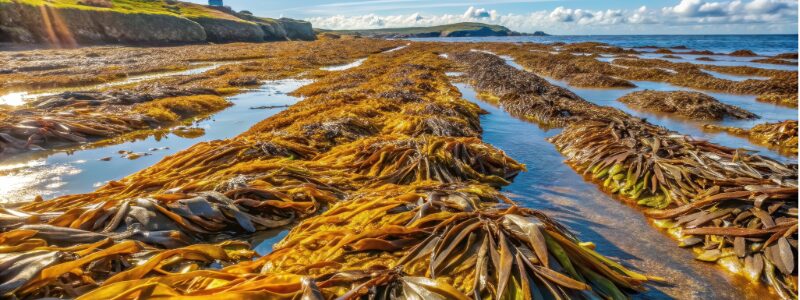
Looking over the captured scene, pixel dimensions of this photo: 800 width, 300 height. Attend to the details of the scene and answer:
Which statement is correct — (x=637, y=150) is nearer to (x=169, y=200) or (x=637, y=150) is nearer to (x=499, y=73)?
(x=169, y=200)

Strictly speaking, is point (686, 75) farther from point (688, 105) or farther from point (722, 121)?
point (722, 121)

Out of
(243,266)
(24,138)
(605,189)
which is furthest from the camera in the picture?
(24,138)

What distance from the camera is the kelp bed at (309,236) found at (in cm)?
208

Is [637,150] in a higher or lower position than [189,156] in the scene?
higher

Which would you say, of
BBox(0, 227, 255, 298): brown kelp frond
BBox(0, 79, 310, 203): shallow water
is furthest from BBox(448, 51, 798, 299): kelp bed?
BBox(0, 79, 310, 203): shallow water

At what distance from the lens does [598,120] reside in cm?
704

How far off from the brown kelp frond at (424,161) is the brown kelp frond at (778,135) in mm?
4398

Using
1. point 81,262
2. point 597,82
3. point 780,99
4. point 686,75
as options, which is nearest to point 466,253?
point 81,262

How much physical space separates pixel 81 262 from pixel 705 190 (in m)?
4.78

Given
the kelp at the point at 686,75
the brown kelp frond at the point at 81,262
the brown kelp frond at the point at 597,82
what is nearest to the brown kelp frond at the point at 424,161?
the brown kelp frond at the point at 81,262

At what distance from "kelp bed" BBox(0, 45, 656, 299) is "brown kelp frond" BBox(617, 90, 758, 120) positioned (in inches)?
243

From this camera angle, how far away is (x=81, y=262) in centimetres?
218

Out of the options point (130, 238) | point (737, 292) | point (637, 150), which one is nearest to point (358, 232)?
point (130, 238)

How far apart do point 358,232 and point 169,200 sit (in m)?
1.58
